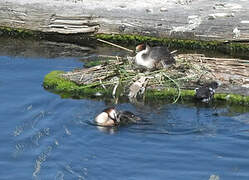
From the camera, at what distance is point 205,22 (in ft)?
50.7

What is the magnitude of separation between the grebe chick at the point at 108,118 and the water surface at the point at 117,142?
141 mm

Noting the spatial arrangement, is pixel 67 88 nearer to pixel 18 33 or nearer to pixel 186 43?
pixel 186 43

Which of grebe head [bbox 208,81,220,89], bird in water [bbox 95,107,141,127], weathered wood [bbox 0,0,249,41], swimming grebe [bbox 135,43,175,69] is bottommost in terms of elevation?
bird in water [bbox 95,107,141,127]

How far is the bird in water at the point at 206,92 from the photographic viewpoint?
39.0 feet

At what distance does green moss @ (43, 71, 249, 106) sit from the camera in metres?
12.0

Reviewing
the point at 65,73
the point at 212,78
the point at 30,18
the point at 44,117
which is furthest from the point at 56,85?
the point at 30,18

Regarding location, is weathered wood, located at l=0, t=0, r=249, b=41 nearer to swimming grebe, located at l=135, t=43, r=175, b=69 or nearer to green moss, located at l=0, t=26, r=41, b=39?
green moss, located at l=0, t=26, r=41, b=39

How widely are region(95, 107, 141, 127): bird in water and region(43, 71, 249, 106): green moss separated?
123 cm

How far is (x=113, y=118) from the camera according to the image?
11039mm

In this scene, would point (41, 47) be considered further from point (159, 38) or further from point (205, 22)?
point (205, 22)

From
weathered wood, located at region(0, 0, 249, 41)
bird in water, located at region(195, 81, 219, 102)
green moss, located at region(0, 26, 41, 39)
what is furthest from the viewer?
green moss, located at region(0, 26, 41, 39)

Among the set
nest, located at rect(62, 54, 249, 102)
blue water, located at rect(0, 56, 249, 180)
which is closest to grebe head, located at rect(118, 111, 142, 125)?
blue water, located at rect(0, 56, 249, 180)

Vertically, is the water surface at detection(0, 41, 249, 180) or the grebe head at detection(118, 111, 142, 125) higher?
the grebe head at detection(118, 111, 142, 125)

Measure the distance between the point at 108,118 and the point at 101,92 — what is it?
1568mm
